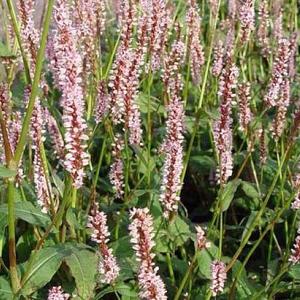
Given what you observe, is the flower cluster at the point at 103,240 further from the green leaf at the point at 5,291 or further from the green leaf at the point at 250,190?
the green leaf at the point at 250,190

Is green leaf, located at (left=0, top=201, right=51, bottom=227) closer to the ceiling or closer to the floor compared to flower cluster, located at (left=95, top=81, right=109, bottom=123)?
closer to the floor

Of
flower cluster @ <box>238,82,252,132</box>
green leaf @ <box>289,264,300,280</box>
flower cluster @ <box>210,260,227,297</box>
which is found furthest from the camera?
flower cluster @ <box>238,82,252,132</box>

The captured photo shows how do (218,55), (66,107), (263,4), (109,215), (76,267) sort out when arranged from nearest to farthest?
1. (66,107)
2. (76,267)
3. (109,215)
4. (218,55)
5. (263,4)

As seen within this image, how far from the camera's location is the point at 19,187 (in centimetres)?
202

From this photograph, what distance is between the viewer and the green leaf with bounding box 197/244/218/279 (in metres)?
1.89

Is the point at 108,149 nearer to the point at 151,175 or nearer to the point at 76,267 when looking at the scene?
the point at 151,175

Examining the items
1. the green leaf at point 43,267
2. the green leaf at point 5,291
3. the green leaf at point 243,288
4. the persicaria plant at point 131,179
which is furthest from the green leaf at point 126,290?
the green leaf at point 243,288

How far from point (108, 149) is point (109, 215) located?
1.58ft

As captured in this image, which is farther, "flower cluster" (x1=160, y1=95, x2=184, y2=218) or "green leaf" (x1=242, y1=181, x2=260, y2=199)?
"green leaf" (x1=242, y1=181, x2=260, y2=199)

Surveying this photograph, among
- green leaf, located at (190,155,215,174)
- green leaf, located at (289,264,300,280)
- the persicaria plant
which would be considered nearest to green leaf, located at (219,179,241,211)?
the persicaria plant

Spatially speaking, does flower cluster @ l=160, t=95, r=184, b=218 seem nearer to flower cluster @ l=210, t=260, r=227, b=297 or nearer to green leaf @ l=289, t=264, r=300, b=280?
flower cluster @ l=210, t=260, r=227, b=297

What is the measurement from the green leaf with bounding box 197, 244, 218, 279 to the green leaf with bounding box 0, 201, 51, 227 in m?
0.41


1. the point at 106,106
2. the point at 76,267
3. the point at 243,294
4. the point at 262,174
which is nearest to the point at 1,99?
the point at 106,106

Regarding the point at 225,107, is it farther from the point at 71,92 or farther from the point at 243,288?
the point at 243,288
